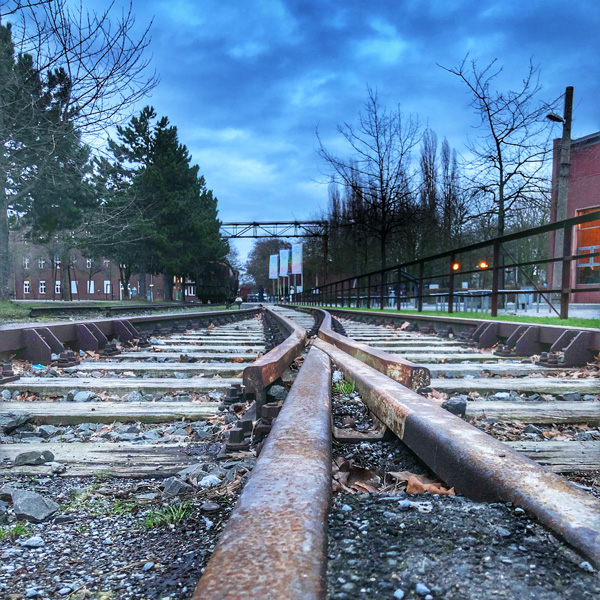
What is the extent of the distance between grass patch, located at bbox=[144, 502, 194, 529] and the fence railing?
4.43 meters

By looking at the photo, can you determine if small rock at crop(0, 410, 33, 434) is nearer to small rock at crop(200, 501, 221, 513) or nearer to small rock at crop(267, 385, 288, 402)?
small rock at crop(267, 385, 288, 402)

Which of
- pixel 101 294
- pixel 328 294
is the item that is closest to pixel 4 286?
pixel 328 294

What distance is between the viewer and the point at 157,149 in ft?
122

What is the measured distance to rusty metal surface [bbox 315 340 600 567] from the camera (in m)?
0.80

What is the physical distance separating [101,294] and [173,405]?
8078 cm

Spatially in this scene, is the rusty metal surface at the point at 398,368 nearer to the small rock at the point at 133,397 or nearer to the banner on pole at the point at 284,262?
the small rock at the point at 133,397

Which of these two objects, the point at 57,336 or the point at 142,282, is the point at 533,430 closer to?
the point at 57,336

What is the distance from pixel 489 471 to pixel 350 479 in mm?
421

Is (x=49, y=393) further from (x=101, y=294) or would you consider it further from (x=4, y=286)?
(x=101, y=294)

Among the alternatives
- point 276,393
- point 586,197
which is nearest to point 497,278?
point 276,393

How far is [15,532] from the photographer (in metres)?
1.23

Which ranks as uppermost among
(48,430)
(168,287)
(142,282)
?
(142,282)

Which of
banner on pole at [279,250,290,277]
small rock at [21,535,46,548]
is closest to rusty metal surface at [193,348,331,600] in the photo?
small rock at [21,535,46,548]

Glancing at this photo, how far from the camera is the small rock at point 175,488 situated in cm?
148
